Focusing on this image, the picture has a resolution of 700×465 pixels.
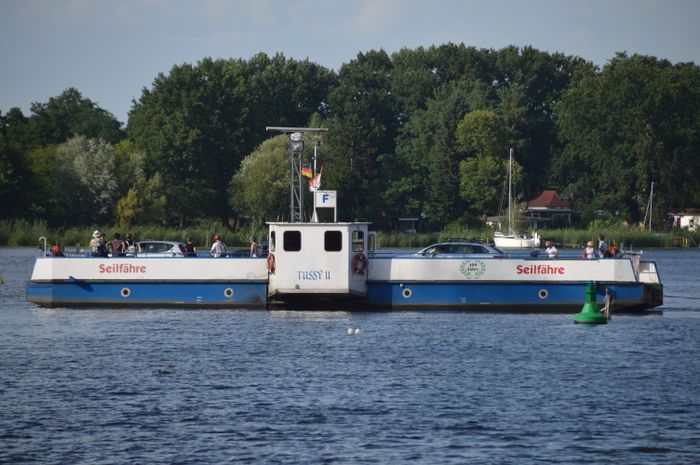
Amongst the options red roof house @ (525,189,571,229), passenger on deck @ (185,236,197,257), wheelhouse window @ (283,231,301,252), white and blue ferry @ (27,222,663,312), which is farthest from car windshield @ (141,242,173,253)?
red roof house @ (525,189,571,229)

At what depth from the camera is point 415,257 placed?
44.8 meters

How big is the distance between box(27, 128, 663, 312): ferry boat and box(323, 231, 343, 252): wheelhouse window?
34 mm

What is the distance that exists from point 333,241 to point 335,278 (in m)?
1.27

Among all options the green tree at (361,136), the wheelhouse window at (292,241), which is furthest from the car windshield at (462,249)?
the green tree at (361,136)

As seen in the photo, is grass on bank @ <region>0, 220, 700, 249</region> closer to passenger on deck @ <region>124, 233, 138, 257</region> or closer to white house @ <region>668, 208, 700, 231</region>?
white house @ <region>668, 208, 700, 231</region>

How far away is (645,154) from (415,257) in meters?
94.6

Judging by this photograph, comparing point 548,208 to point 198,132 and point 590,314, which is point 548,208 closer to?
point 198,132

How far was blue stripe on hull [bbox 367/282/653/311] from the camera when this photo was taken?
147 feet

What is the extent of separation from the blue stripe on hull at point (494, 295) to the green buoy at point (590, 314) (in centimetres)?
96

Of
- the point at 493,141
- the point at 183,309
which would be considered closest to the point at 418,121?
the point at 493,141

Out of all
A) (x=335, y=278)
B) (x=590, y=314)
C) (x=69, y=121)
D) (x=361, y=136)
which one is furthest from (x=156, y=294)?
(x=69, y=121)

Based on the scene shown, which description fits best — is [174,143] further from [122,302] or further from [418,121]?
[122,302]

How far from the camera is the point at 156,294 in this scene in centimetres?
4566

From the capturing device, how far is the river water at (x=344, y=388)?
971 inches
